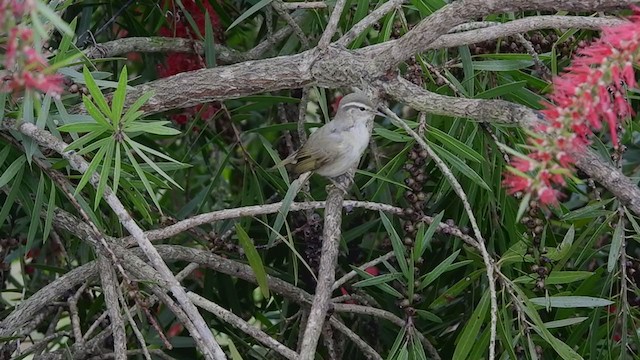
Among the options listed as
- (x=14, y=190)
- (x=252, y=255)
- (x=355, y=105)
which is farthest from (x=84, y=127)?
(x=355, y=105)

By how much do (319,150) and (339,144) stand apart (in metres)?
0.10

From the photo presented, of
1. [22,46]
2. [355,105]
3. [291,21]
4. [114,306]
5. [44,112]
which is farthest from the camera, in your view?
[291,21]

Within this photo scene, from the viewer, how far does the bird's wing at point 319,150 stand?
3.88 meters

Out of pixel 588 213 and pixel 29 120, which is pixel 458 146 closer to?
pixel 588 213

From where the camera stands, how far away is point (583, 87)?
1.89 metres

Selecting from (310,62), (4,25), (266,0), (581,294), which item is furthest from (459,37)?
(4,25)

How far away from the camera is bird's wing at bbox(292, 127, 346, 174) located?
12.7 feet

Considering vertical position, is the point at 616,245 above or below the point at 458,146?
below

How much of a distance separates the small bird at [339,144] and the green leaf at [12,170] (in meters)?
1.06

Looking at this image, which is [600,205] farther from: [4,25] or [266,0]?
[4,25]

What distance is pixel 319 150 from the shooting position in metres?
3.92

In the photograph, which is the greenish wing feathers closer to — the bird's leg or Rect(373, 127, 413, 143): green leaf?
the bird's leg

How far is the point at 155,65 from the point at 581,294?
2.43 meters

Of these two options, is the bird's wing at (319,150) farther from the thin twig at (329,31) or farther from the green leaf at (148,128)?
the green leaf at (148,128)
